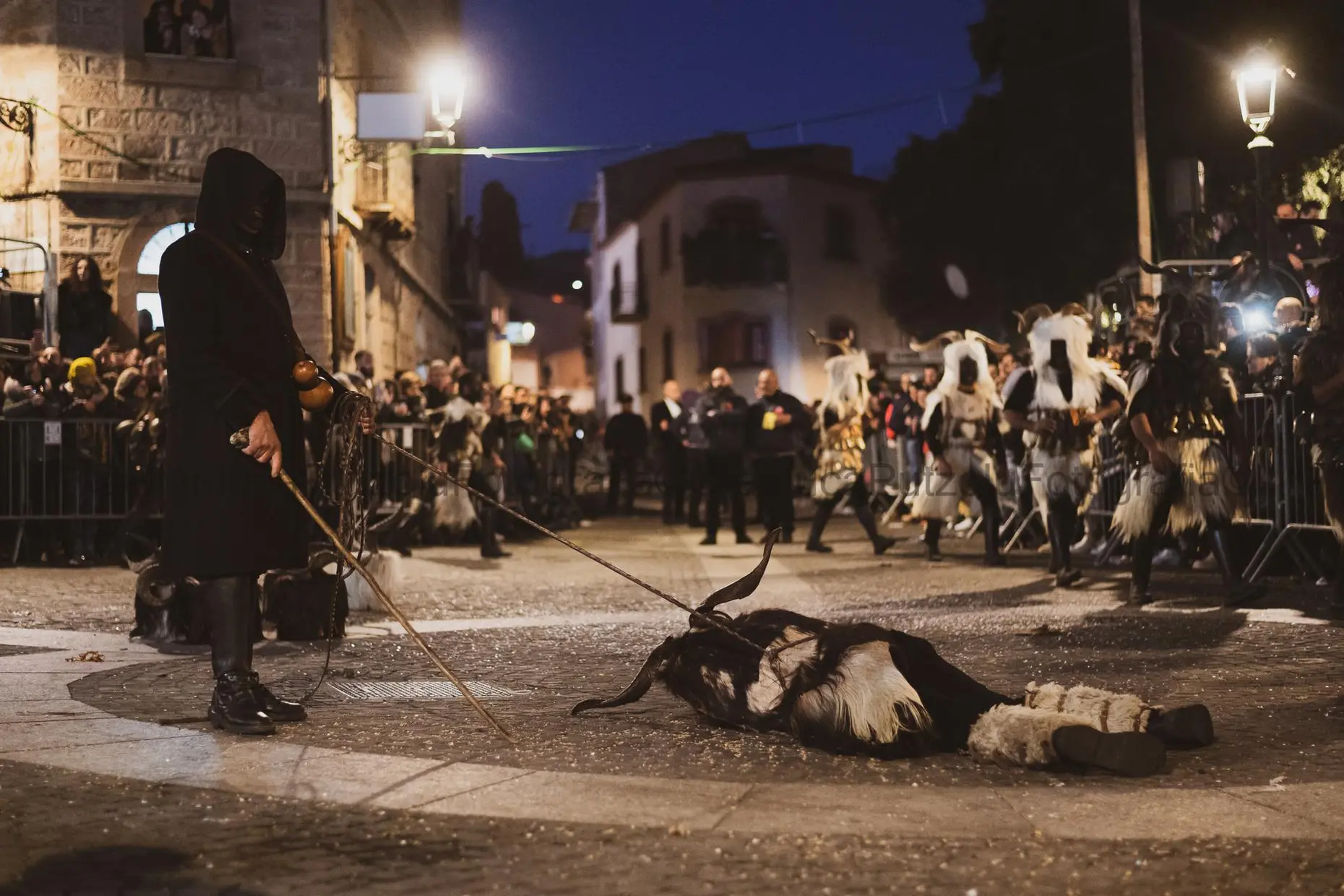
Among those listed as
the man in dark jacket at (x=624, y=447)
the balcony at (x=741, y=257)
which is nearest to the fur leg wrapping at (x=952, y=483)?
the man in dark jacket at (x=624, y=447)

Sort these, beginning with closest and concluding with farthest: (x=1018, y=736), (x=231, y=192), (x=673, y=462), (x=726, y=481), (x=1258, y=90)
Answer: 1. (x=1018, y=736)
2. (x=231, y=192)
3. (x=1258, y=90)
4. (x=726, y=481)
5. (x=673, y=462)

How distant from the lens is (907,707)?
582cm

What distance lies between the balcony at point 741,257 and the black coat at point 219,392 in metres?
49.0

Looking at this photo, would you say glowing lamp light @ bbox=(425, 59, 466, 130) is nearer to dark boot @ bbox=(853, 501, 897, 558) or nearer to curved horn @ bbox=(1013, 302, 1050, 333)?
dark boot @ bbox=(853, 501, 897, 558)

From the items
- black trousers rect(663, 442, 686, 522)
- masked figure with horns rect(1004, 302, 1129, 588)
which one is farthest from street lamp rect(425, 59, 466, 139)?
masked figure with horns rect(1004, 302, 1129, 588)

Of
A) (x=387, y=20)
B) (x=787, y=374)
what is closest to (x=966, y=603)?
(x=387, y=20)

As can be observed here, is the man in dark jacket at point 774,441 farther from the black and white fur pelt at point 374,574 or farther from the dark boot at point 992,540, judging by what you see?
the black and white fur pelt at point 374,574

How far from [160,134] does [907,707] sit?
18.6 metres

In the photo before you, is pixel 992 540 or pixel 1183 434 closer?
pixel 1183 434

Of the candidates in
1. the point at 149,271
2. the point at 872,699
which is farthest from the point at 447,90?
the point at 872,699

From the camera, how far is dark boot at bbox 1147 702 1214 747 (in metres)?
5.87

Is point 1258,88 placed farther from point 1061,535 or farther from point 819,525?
point 1061,535

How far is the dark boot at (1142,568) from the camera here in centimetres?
1128

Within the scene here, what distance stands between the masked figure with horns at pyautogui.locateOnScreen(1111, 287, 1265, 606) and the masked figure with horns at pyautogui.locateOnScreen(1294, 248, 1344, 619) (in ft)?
2.89
